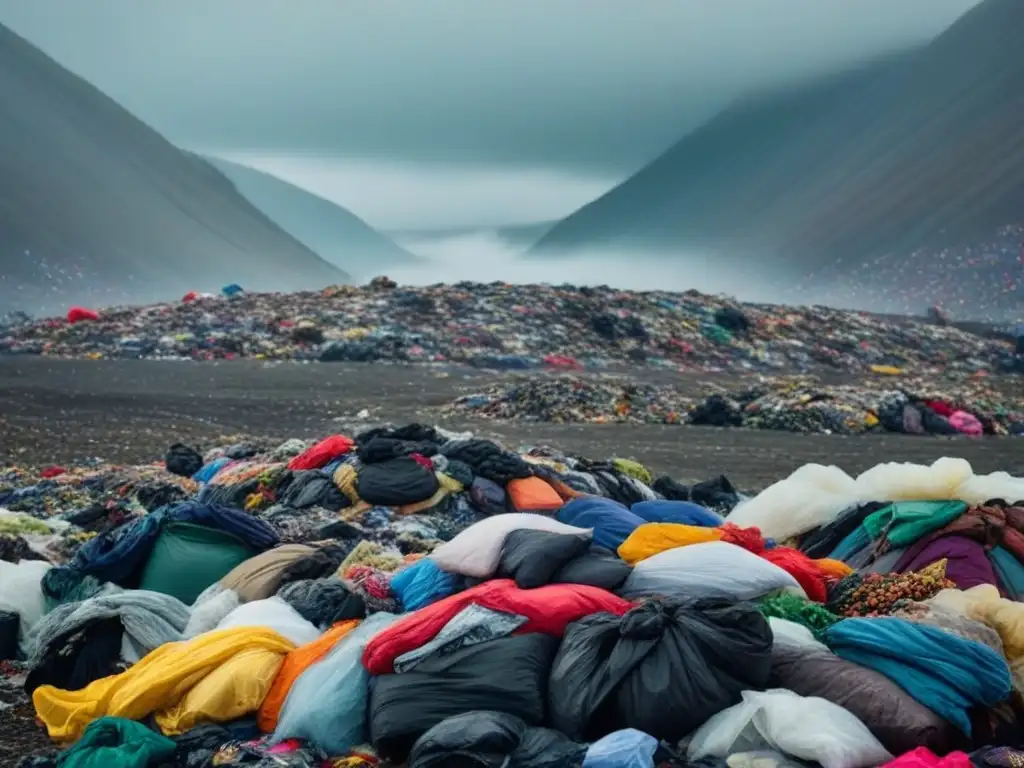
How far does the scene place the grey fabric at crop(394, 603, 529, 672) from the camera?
418 cm

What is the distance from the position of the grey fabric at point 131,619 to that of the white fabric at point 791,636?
8.55ft

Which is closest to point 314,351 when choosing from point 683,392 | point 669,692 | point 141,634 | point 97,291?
point 683,392

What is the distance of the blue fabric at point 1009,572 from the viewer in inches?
197

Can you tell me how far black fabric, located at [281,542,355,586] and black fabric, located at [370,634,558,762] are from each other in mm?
1377

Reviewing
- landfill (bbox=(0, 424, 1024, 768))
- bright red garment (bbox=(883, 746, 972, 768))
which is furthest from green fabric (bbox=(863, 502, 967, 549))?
bright red garment (bbox=(883, 746, 972, 768))

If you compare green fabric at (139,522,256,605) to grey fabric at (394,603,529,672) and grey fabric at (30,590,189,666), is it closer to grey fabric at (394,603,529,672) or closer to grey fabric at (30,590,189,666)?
grey fabric at (30,590,189,666)

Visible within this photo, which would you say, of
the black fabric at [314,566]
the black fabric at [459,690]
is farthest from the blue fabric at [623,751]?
the black fabric at [314,566]

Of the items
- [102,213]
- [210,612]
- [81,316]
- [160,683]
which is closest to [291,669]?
[160,683]

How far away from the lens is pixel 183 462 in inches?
358

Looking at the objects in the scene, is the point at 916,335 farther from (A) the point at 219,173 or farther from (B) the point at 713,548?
(A) the point at 219,173

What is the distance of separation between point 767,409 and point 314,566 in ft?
32.2

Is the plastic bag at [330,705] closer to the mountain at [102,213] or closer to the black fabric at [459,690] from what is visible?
the black fabric at [459,690]

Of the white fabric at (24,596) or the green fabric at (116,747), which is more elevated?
the white fabric at (24,596)

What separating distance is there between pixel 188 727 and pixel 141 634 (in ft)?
2.80
